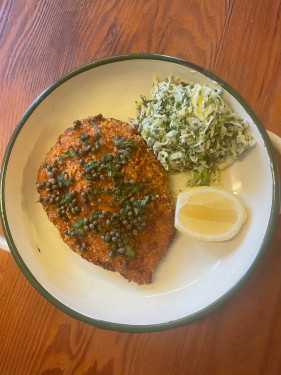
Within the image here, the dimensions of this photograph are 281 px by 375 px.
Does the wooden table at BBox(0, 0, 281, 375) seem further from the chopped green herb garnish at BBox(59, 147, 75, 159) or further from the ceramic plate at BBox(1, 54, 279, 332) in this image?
the chopped green herb garnish at BBox(59, 147, 75, 159)

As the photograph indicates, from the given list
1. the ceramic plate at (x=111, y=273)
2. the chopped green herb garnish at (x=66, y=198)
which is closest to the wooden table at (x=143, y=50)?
the ceramic plate at (x=111, y=273)

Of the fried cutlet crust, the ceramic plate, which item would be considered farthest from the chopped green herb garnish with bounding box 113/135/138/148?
the ceramic plate

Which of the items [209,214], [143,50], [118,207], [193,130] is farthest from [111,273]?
[143,50]

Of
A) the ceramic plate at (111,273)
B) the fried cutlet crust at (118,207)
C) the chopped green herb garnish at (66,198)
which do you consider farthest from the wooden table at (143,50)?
the chopped green herb garnish at (66,198)

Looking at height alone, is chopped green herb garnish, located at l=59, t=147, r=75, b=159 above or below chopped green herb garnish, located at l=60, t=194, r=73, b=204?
above

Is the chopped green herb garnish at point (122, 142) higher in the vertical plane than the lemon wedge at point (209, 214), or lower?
higher

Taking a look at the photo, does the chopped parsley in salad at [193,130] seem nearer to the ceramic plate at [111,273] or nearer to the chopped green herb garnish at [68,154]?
the ceramic plate at [111,273]
